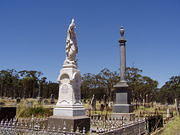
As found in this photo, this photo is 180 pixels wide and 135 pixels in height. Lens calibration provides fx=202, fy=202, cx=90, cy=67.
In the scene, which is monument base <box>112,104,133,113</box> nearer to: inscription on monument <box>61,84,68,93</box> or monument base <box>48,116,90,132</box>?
monument base <box>48,116,90,132</box>

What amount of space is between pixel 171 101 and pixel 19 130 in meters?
94.1

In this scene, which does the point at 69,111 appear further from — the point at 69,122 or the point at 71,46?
the point at 71,46

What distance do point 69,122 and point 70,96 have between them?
4.61 ft

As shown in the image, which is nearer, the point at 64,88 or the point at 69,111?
the point at 69,111

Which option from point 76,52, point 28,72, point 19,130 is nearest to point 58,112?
point 19,130

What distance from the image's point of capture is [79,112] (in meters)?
10.6

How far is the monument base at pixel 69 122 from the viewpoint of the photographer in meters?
9.63

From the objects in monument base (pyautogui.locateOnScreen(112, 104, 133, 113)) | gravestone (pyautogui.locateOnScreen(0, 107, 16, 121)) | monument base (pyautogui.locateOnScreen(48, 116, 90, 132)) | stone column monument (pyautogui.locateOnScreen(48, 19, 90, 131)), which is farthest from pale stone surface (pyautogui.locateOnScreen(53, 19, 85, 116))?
→ monument base (pyautogui.locateOnScreen(112, 104, 133, 113))

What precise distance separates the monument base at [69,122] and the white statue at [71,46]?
3.08m

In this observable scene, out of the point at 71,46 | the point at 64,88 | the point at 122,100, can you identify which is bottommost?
the point at 122,100

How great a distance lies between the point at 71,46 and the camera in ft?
37.6

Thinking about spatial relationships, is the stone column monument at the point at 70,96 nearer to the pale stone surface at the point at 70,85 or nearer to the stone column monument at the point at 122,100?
the pale stone surface at the point at 70,85

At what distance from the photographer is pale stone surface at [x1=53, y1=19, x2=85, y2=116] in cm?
1044

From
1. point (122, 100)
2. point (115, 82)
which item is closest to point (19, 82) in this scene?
point (115, 82)
